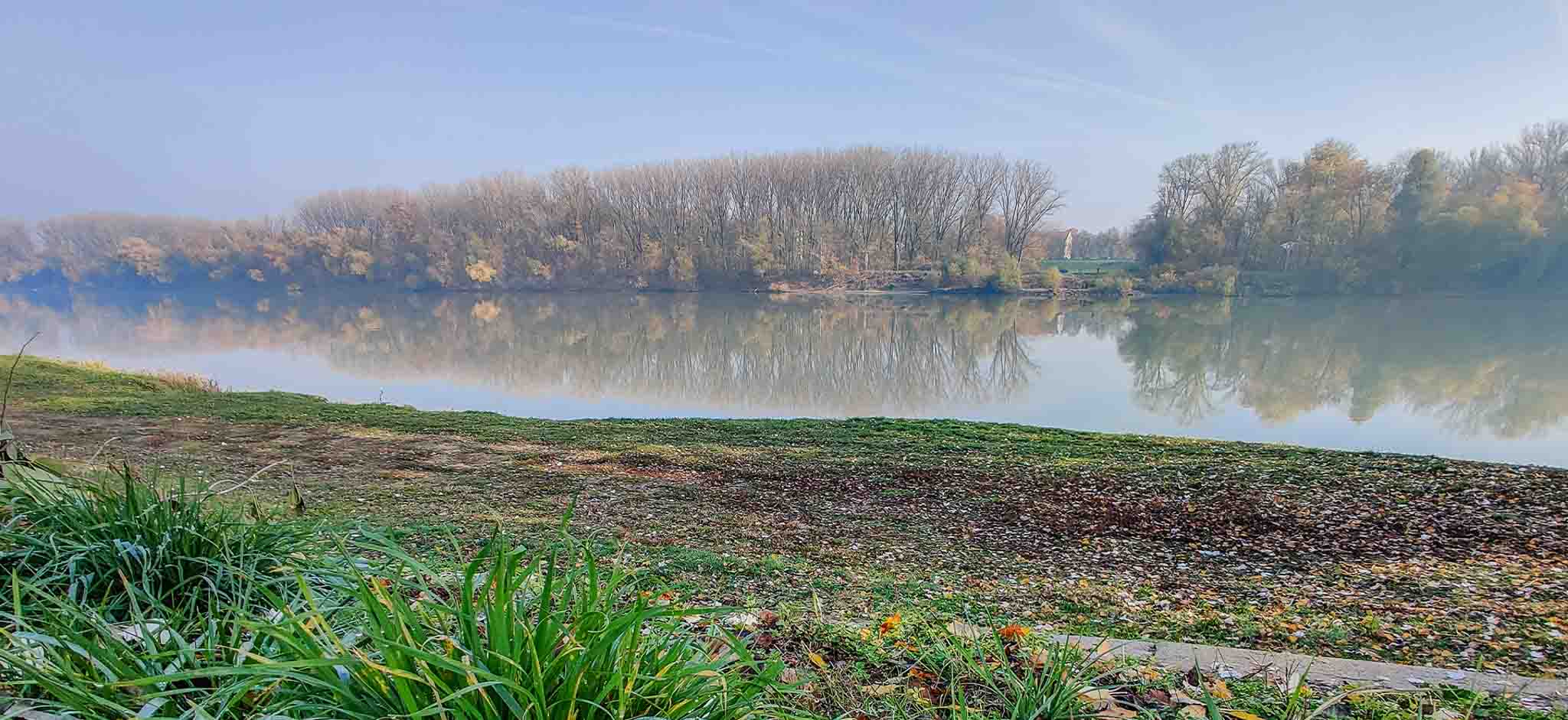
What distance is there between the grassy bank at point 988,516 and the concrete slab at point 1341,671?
66 cm

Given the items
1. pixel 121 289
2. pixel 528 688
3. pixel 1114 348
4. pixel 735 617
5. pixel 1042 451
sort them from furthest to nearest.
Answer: pixel 121 289
pixel 1114 348
pixel 1042 451
pixel 735 617
pixel 528 688

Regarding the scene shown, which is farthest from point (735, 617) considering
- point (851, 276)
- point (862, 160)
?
point (862, 160)

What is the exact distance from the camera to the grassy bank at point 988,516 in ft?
10.4

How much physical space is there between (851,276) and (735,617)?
49426 millimetres

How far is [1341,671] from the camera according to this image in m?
2.05

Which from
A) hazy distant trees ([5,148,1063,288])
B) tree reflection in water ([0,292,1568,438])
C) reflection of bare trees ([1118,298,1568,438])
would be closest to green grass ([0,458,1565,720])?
tree reflection in water ([0,292,1568,438])

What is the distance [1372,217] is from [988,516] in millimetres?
46206

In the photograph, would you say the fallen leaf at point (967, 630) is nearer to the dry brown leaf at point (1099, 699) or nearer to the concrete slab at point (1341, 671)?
the concrete slab at point (1341, 671)

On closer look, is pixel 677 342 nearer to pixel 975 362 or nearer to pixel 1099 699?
pixel 975 362

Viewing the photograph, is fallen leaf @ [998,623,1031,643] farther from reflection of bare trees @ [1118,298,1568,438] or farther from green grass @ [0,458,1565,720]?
reflection of bare trees @ [1118,298,1568,438]

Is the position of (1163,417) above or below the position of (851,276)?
below

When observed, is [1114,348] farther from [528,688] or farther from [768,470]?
[528,688]

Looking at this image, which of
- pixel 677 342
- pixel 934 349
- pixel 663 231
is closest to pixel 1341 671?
pixel 934 349

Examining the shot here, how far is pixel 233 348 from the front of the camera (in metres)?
26.8
